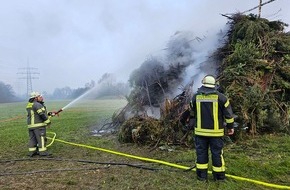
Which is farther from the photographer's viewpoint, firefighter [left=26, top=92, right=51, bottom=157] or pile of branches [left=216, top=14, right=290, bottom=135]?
pile of branches [left=216, top=14, right=290, bottom=135]

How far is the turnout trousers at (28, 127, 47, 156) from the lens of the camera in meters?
7.36

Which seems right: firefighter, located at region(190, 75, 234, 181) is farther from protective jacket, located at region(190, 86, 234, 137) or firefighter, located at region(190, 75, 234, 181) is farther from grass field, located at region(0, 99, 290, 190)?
grass field, located at region(0, 99, 290, 190)

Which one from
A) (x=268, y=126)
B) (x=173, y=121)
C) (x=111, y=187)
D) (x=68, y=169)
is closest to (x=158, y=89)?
(x=173, y=121)

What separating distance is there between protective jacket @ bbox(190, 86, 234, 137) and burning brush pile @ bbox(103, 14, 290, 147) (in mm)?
2594

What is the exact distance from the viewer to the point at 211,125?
480cm

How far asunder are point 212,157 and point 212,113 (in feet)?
2.30

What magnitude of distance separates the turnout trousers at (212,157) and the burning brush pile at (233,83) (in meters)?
2.48

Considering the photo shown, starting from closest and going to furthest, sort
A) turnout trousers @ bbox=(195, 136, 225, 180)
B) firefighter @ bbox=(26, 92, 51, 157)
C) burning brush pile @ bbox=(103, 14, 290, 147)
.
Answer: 1. turnout trousers @ bbox=(195, 136, 225, 180)
2. firefighter @ bbox=(26, 92, 51, 157)
3. burning brush pile @ bbox=(103, 14, 290, 147)

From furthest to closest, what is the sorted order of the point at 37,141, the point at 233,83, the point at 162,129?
1. the point at 233,83
2. the point at 162,129
3. the point at 37,141

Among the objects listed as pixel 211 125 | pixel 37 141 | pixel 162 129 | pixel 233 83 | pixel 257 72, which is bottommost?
pixel 37 141

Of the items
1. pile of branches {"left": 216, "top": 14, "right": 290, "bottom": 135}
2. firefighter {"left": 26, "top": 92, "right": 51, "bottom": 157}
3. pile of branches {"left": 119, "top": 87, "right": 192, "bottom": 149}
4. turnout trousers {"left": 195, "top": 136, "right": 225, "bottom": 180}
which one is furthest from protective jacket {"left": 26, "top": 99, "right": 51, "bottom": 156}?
pile of branches {"left": 216, "top": 14, "right": 290, "bottom": 135}

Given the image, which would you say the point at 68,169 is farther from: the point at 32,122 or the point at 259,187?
the point at 259,187

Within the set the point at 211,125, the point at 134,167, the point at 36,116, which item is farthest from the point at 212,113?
the point at 36,116

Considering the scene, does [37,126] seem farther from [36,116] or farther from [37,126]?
[36,116]
